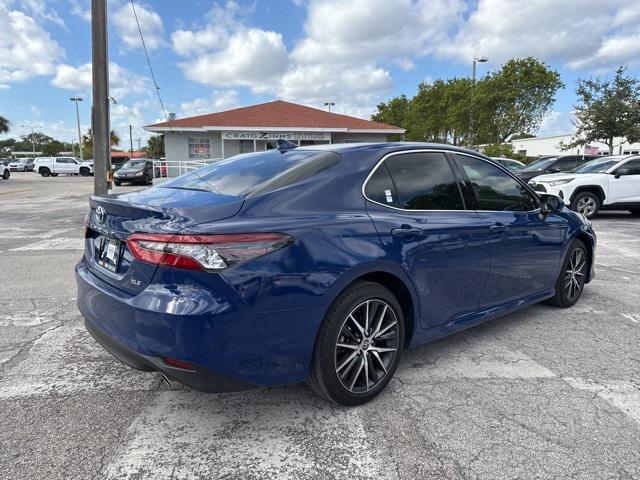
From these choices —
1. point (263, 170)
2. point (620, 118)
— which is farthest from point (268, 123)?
Result: point (263, 170)

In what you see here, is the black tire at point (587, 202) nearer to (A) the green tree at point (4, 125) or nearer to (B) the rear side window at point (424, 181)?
(B) the rear side window at point (424, 181)

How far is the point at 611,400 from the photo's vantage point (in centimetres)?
301

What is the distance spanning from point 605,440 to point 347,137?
90.4ft

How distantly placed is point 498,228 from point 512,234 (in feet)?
0.73

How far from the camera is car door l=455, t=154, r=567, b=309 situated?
372cm

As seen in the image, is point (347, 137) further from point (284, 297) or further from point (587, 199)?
point (284, 297)

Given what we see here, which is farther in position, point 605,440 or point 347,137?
point 347,137

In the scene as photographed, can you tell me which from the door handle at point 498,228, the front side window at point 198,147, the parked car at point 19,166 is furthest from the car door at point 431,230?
the parked car at point 19,166

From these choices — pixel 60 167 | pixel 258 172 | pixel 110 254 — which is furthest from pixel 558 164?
pixel 60 167

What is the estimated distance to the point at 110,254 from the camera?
277 centimetres

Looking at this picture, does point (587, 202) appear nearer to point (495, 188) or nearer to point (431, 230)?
point (495, 188)

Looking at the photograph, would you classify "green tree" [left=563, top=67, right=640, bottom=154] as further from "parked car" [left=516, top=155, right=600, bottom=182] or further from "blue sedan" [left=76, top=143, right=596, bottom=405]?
"blue sedan" [left=76, top=143, right=596, bottom=405]

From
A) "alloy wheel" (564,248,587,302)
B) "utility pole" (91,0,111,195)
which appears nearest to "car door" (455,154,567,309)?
"alloy wheel" (564,248,587,302)

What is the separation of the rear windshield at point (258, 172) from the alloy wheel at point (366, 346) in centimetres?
89
